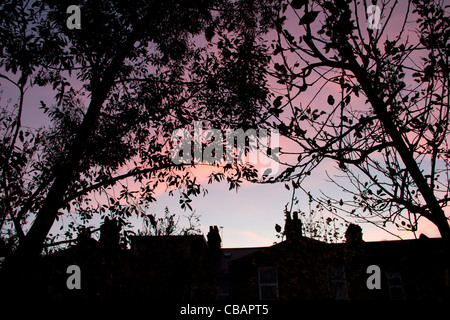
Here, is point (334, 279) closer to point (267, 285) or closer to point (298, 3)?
point (267, 285)

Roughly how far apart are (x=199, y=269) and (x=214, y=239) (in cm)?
1153

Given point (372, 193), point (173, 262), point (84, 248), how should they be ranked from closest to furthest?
point (372, 193)
point (84, 248)
point (173, 262)

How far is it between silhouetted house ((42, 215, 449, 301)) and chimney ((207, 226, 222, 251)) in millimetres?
3574

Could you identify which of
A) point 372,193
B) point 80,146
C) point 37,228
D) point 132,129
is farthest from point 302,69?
point 132,129

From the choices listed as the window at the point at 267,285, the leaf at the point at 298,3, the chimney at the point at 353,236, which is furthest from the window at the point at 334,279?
the leaf at the point at 298,3

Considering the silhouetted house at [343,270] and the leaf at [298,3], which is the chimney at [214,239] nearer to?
the silhouetted house at [343,270]

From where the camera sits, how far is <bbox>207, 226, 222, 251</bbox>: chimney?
27.7 metres

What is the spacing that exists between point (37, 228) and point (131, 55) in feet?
17.8

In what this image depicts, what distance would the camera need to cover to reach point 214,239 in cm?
2819

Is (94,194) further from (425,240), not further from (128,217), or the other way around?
(425,240)

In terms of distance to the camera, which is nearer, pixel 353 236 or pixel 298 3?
pixel 298 3

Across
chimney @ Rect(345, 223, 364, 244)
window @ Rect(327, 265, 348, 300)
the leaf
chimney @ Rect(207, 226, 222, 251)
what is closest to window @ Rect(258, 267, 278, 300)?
window @ Rect(327, 265, 348, 300)

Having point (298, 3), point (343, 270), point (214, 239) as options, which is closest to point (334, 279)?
point (343, 270)

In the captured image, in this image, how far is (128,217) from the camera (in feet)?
25.6
